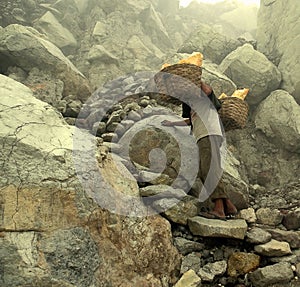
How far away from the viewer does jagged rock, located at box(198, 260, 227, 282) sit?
12.6 feet

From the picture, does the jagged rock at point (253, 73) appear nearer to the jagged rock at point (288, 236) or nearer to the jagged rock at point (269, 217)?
the jagged rock at point (269, 217)

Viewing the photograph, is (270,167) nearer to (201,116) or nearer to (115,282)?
(201,116)

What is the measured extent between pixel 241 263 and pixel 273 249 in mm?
514

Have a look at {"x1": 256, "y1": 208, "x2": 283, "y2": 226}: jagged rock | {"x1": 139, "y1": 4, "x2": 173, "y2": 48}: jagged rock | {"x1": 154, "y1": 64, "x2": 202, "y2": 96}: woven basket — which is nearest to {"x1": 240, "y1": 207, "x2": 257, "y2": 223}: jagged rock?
{"x1": 256, "y1": 208, "x2": 283, "y2": 226}: jagged rock

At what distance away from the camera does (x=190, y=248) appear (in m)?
4.24

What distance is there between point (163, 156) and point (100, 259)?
257 centimetres

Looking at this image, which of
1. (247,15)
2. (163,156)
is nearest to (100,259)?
(163,156)

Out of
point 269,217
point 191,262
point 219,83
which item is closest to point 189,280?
point 191,262

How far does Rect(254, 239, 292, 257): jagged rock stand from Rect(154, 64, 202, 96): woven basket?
254 centimetres

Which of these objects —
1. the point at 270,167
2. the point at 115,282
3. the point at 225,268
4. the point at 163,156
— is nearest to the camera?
the point at 115,282

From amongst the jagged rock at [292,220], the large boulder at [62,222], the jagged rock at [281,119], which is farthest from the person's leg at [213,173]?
the jagged rock at [281,119]

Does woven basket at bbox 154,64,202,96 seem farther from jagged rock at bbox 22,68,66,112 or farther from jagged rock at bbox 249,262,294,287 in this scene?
jagged rock at bbox 22,68,66,112

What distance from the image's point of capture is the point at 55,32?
38.2 feet

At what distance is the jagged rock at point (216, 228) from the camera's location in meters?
4.24
